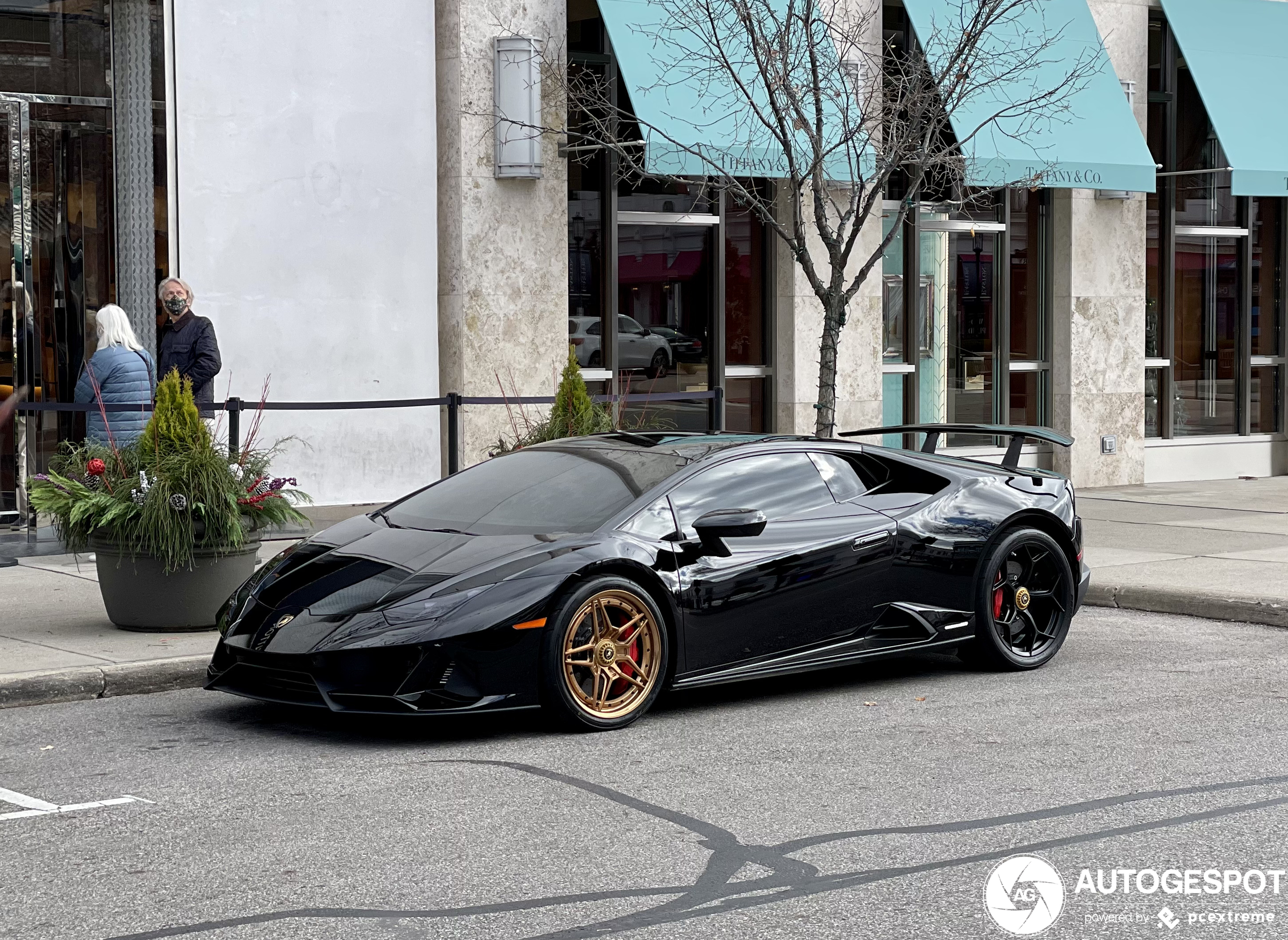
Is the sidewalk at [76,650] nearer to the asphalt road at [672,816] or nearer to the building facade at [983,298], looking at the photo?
the asphalt road at [672,816]

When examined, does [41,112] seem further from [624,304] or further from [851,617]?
[851,617]

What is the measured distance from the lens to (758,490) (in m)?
8.01

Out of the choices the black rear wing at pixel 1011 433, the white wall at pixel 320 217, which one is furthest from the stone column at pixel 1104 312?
the black rear wing at pixel 1011 433

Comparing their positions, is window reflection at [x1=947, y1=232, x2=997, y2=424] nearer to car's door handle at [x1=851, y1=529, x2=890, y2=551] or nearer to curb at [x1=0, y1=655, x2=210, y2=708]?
car's door handle at [x1=851, y1=529, x2=890, y2=551]

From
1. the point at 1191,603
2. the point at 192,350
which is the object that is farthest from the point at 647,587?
the point at 192,350

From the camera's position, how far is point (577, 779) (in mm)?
6305

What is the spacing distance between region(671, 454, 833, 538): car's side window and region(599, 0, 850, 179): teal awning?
7.12 metres

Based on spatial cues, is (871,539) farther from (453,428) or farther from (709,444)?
(453,428)

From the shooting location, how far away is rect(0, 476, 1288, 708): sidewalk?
8195 mm

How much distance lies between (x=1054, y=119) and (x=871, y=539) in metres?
10.5

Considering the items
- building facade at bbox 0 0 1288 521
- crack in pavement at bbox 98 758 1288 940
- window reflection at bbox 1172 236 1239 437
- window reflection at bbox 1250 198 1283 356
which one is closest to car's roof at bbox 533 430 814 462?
crack in pavement at bbox 98 758 1288 940

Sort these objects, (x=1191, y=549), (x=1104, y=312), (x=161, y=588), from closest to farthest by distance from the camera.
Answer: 1. (x=161, y=588)
2. (x=1191, y=549)
3. (x=1104, y=312)

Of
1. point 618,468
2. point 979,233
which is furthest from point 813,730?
point 979,233

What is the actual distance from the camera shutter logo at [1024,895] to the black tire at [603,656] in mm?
2325
